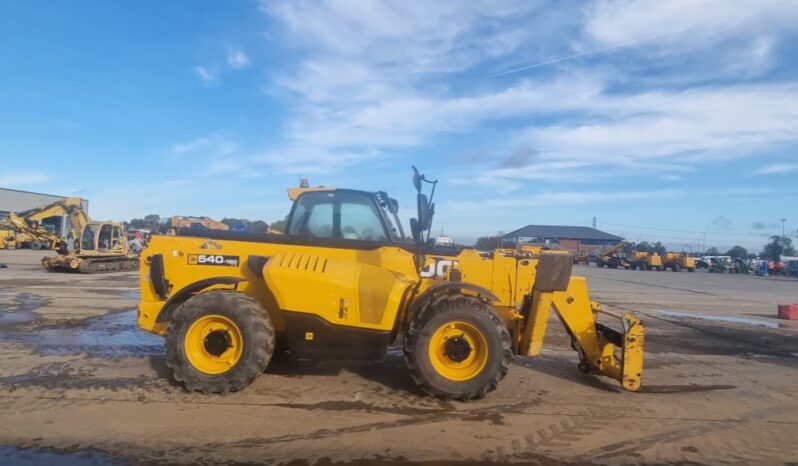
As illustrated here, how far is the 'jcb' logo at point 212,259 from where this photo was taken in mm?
6684

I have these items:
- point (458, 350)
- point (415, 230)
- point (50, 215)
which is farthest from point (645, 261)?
point (458, 350)

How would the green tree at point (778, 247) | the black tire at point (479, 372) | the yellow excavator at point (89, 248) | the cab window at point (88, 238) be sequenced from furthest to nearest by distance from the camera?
the green tree at point (778, 247), the cab window at point (88, 238), the yellow excavator at point (89, 248), the black tire at point (479, 372)

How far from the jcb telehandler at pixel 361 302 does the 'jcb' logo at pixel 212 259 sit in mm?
12

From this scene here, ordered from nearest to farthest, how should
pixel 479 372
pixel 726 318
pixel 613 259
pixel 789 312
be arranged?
1. pixel 479 372
2. pixel 726 318
3. pixel 789 312
4. pixel 613 259

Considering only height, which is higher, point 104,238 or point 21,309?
point 104,238

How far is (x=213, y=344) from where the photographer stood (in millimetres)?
6098

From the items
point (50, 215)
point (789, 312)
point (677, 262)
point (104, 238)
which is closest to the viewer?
point (789, 312)

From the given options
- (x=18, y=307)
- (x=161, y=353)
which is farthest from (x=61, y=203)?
(x=161, y=353)

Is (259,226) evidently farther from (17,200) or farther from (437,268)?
(17,200)

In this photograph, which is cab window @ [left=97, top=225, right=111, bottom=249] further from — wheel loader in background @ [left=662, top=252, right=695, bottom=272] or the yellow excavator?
wheel loader in background @ [left=662, top=252, right=695, bottom=272]

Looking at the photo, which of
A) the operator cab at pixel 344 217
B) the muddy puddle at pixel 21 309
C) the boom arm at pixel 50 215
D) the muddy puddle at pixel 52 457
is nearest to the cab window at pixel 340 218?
the operator cab at pixel 344 217

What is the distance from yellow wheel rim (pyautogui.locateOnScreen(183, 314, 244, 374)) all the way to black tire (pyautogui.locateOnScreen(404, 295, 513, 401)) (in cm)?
186

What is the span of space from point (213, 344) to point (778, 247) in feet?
343

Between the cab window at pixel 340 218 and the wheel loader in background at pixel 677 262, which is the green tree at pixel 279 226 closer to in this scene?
the cab window at pixel 340 218
